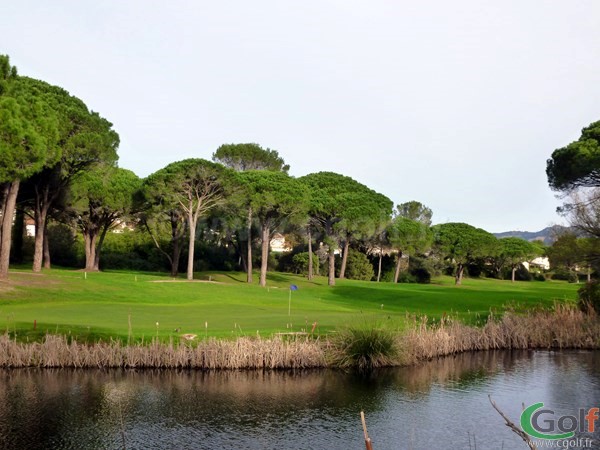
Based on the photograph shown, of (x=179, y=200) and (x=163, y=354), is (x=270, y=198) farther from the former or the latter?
(x=163, y=354)

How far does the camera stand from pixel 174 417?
14906 millimetres

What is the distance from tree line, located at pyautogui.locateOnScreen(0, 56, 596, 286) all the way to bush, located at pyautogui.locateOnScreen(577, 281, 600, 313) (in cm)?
2938

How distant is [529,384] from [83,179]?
46.5 meters

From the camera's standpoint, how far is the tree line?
3731 cm

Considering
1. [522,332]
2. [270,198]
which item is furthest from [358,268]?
[522,332]

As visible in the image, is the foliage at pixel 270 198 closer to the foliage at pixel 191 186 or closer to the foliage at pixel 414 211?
the foliage at pixel 191 186

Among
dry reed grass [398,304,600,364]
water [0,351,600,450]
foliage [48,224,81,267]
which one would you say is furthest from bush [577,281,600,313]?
foliage [48,224,81,267]

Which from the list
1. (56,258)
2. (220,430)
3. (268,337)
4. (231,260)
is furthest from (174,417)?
(231,260)

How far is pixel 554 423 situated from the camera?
1502 cm

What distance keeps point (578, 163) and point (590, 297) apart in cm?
1378

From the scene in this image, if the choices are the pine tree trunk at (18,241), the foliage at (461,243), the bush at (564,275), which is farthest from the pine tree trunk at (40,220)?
the bush at (564,275)

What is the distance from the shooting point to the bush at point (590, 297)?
2983 cm

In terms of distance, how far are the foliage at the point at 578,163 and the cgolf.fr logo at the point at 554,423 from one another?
28.5 m

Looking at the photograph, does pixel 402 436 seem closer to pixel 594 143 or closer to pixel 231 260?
pixel 594 143
